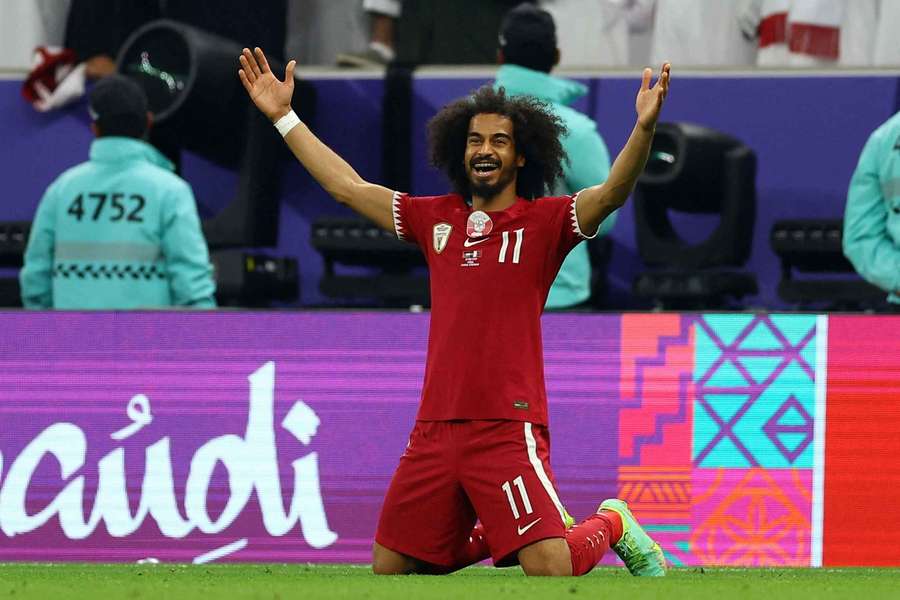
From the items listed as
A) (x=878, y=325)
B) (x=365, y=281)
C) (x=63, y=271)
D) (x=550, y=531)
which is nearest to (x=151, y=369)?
(x=63, y=271)

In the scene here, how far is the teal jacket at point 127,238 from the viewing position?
8.23 meters

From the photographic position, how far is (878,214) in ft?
25.6

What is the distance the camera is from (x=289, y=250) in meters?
9.67

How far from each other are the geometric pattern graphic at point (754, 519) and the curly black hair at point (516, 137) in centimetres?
151

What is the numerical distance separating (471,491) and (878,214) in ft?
8.44

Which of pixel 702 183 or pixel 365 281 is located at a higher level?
pixel 702 183

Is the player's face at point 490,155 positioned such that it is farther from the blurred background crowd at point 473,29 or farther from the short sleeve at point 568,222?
the blurred background crowd at point 473,29

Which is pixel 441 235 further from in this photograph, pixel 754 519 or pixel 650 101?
pixel 754 519

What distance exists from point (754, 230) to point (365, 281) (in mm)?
1860

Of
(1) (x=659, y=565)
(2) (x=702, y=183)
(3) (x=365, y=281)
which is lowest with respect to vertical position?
(1) (x=659, y=565)

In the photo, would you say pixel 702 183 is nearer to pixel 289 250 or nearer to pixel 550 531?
pixel 289 250

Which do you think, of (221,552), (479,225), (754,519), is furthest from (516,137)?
(221,552)

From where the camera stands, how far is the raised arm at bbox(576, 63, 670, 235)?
19.4 feet

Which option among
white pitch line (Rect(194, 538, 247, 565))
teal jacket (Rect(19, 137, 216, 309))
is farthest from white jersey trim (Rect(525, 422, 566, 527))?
teal jacket (Rect(19, 137, 216, 309))
